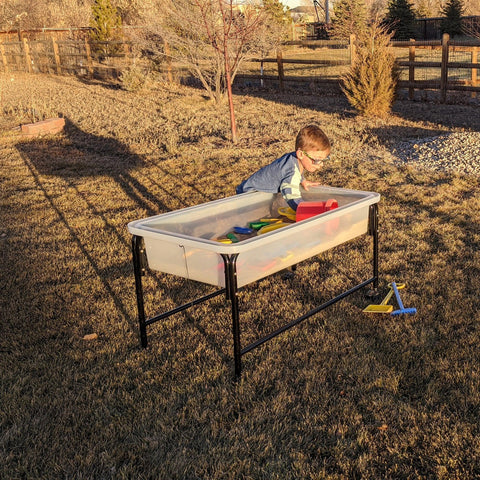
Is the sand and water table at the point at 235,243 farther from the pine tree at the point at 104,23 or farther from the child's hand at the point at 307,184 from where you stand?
the pine tree at the point at 104,23

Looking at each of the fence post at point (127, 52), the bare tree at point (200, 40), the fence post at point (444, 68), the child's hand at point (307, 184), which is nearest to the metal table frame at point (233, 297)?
the child's hand at point (307, 184)

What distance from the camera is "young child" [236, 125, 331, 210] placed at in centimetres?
388

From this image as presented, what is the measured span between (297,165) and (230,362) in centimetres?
148

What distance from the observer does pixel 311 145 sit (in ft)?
12.8

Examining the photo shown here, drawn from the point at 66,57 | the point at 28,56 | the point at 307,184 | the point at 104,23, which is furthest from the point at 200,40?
the point at 28,56

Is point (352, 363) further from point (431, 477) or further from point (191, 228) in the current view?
point (191, 228)

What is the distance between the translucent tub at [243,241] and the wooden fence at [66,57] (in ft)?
61.1

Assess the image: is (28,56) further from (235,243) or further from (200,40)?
(235,243)

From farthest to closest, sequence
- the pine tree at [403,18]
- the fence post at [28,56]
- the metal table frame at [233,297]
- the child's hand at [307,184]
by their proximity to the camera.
→ the pine tree at [403,18]
the fence post at [28,56]
the child's hand at [307,184]
the metal table frame at [233,297]

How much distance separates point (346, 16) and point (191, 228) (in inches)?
1232

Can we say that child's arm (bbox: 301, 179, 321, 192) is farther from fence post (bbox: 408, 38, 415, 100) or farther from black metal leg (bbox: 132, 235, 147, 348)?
fence post (bbox: 408, 38, 415, 100)

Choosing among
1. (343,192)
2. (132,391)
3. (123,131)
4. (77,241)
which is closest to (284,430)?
(132,391)

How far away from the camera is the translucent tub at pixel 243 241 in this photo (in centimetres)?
295

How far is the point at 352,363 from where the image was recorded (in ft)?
10.3
